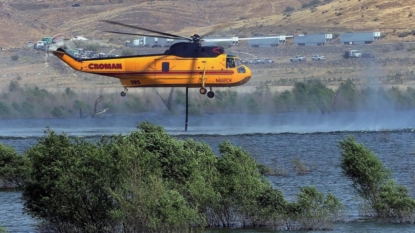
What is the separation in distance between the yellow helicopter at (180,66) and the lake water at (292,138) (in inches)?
172

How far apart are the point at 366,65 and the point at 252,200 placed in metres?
79.1

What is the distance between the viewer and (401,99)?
8738 centimetres

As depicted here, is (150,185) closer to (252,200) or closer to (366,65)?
(252,200)

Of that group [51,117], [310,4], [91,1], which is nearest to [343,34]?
[310,4]

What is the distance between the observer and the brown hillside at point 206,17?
134000 millimetres

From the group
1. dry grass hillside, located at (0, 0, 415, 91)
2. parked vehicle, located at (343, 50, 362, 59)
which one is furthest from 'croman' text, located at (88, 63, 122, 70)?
parked vehicle, located at (343, 50, 362, 59)

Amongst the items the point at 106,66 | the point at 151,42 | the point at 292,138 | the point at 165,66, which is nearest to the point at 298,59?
the point at 151,42

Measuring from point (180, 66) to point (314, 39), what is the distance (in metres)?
72.0

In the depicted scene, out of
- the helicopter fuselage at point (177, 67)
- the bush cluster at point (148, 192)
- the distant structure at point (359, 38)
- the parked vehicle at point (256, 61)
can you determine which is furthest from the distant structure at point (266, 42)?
the bush cluster at point (148, 192)

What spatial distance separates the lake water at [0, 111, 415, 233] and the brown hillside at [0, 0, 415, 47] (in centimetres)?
4532

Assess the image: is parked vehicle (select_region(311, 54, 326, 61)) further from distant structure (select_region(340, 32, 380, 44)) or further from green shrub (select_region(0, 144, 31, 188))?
Result: green shrub (select_region(0, 144, 31, 188))

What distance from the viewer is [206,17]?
148 meters

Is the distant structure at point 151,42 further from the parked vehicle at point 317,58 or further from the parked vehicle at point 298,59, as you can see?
the parked vehicle at point 317,58

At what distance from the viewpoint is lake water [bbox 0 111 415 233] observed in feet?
133
